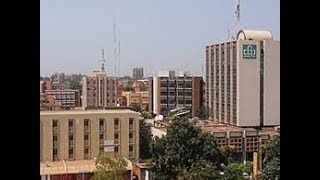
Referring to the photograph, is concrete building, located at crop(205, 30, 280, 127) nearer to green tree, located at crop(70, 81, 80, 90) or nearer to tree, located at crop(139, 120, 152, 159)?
tree, located at crop(139, 120, 152, 159)

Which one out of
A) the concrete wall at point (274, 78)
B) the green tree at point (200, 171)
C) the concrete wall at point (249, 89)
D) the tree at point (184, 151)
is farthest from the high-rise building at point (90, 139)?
the concrete wall at point (274, 78)

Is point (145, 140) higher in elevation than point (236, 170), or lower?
higher

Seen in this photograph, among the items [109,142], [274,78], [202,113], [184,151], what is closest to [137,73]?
[202,113]

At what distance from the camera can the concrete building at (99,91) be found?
370 cm

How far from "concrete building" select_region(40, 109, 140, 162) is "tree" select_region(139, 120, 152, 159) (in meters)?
0.11

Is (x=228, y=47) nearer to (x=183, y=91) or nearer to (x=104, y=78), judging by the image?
(x=183, y=91)

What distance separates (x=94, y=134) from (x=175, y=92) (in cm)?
149

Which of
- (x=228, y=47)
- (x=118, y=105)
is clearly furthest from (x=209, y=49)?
(x=118, y=105)

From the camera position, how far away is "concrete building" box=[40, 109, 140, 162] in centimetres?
270

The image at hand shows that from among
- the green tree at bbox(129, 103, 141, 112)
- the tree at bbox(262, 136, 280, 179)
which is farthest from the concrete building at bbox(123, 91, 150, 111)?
the tree at bbox(262, 136, 280, 179)

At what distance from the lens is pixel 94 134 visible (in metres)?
2.98

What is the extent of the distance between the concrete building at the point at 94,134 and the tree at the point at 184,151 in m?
0.24

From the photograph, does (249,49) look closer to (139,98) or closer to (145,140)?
(145,140)
